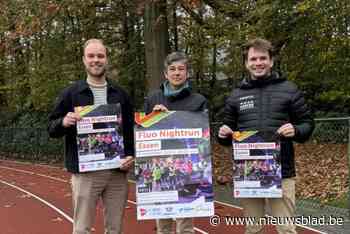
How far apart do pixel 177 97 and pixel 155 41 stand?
9.15 m

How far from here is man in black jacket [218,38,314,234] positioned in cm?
465

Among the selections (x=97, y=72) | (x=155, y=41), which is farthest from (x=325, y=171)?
(x=97, y=72)

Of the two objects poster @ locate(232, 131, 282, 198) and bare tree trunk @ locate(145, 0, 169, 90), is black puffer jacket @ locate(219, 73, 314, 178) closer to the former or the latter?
poster @ locate(232, 131, 282, 198)

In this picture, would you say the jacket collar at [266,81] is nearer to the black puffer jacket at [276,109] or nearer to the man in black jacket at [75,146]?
the black puffer jacket at [276,109]

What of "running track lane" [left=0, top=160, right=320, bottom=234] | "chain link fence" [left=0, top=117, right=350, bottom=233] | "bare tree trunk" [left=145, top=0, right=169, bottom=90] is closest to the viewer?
"running track lane" [left=0, top=160, right=320, bottom=234]

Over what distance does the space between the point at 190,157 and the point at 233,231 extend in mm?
3293

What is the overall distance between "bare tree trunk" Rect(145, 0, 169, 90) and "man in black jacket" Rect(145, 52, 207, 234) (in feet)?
28.1

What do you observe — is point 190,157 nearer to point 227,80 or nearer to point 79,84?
point 79,84

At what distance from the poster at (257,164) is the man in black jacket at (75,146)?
1003 mm

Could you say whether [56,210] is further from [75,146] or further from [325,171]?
[75,146]

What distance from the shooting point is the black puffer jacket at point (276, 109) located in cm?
465

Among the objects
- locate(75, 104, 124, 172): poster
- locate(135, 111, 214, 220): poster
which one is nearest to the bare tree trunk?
locate(75, 104, 124, 172): poster

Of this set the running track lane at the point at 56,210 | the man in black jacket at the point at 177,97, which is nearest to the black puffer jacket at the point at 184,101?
the man in black jacket at the point at 177,97

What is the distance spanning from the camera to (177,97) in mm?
5039
